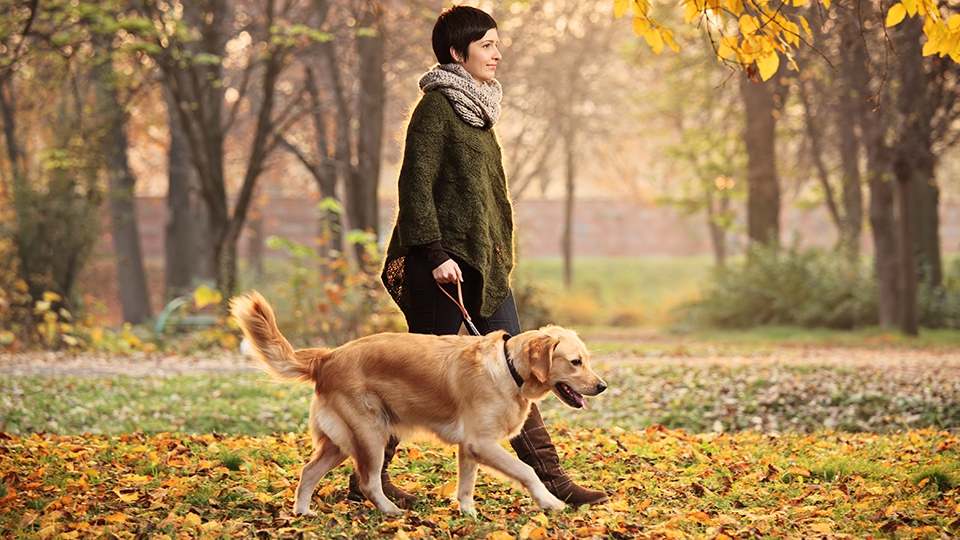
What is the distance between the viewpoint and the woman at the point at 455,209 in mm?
4633

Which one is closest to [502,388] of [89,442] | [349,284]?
[89,442]

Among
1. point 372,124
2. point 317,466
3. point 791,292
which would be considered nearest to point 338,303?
point 372,124

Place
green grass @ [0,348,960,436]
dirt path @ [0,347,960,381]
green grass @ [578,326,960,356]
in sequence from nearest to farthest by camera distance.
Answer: green grass @ [0,348,960,436]
dirt path @ [0,347,960,381]
green grass @ [578,326,960,356]

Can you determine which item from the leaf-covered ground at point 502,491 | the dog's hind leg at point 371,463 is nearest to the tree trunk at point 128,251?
the leaf-covered ground at point 502,491

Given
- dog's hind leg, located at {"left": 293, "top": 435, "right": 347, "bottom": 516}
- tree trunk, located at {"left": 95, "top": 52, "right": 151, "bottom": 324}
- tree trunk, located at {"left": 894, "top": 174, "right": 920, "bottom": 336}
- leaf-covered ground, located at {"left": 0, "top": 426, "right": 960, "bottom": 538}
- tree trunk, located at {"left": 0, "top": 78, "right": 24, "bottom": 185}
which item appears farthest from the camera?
tree trunk, located at {"left": 95, "top": 52, "right": 151, "bottom": 324}

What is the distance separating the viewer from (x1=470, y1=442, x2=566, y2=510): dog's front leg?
430cm

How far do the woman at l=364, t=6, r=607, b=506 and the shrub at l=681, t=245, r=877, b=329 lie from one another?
14.9m

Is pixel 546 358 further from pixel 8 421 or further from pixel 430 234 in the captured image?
pixel 8 421

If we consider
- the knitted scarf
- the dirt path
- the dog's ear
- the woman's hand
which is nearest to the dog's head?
the dog's ear

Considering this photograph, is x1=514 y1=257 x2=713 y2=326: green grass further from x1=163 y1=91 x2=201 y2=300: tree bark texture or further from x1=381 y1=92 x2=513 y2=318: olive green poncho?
x1=381 y1=92 x2=513 y2=318: olive green poncho

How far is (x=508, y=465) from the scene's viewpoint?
4305 millimetres

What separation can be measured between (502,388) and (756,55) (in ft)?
7.45

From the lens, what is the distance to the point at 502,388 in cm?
435

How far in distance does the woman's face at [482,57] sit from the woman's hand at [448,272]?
928 millimetres
